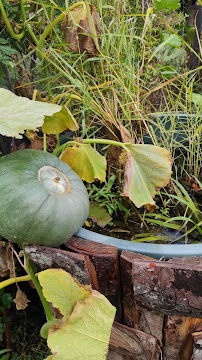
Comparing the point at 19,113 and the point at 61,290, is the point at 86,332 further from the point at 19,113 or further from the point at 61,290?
the point at 19,113

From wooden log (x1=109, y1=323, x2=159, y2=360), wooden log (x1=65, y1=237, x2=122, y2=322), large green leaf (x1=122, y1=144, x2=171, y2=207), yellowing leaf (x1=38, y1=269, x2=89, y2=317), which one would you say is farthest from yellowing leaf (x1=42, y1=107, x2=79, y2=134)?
wooden log (x1=109, y1=323, x2=159, y2=360)

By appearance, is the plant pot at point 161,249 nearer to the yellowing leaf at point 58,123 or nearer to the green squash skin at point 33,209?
the green squash skin at point 33,209

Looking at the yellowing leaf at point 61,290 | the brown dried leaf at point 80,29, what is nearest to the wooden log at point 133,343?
the yellowing leaf at point 61,290

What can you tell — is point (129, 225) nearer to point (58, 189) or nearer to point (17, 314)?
point (58, 189)

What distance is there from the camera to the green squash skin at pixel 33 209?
0.81 meters

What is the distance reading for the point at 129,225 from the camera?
1.15 meters

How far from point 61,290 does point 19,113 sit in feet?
1.40

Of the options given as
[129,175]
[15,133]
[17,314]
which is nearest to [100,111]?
[129,175]

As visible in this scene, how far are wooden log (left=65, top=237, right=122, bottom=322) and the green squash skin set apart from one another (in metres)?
0.04

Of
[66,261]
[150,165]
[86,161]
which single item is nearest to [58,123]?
[86,161]

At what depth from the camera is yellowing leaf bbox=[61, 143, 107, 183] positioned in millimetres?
966

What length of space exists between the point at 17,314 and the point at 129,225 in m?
0.72

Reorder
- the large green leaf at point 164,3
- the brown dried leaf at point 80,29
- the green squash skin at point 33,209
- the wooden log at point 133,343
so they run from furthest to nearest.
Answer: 1. the large green leaf at point 164,3
2. the brown dried leaf at point 80,29
3. the wooden log at point 133,343
4. the green squash skin at point 33,209

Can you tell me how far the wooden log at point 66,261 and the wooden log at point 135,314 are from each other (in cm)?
8
